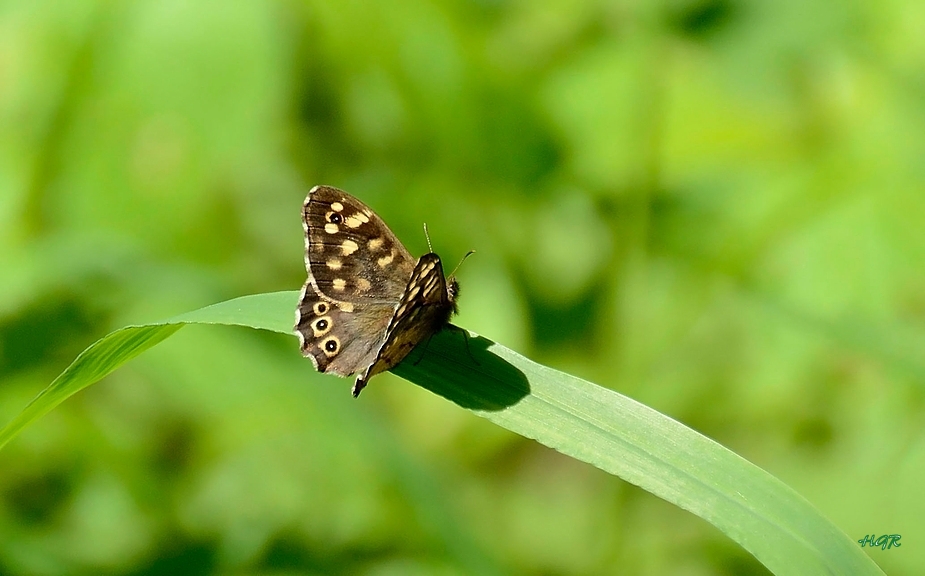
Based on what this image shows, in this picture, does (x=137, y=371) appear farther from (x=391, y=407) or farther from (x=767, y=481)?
(x=767, y=481)

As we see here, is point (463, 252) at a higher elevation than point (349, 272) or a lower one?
higher

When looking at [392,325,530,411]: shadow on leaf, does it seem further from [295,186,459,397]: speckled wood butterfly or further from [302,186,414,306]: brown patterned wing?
[302,186,414,306]: brown patterned wing

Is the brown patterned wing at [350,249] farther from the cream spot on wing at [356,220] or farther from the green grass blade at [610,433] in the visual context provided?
the green grass blade at [610,433]
